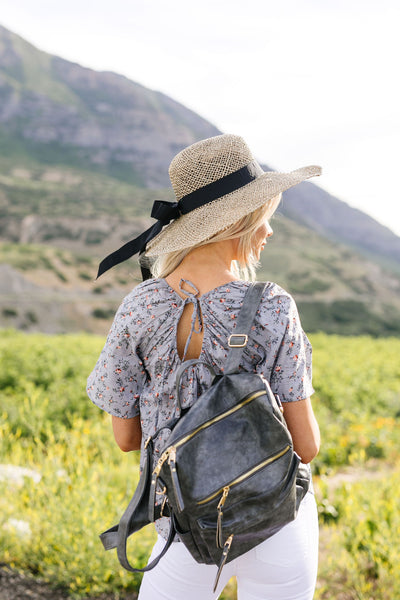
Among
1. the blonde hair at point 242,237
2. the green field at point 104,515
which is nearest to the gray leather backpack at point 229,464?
the blonde hair at point 242,237

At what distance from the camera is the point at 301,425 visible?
1.48 metres

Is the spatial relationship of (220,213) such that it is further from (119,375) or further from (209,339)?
(119,375)

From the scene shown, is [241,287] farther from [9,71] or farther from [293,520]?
[9,71]

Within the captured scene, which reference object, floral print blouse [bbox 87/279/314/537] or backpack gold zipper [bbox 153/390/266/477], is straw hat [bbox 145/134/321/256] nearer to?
floral print blouse [bbox 87/279/314/537]

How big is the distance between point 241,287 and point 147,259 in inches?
18.1

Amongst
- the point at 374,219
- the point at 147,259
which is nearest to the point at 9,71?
the point at 374,219

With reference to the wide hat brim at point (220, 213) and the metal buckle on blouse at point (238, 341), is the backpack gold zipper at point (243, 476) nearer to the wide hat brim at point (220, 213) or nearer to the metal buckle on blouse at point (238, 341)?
the metal buckle on blouse at point (238, 341)

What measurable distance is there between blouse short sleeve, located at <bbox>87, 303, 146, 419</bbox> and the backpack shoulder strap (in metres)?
0.32

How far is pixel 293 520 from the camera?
1465 mm

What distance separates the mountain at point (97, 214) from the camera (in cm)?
4181

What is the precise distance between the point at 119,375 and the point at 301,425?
1.81ft

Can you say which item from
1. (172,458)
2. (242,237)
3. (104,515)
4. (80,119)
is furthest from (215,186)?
(80,119)

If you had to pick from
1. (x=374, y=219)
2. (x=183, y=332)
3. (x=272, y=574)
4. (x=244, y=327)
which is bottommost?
(x=374, y=219)

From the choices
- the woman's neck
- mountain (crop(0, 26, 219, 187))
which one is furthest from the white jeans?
mountain (crop(0, 26, 219, 187))
